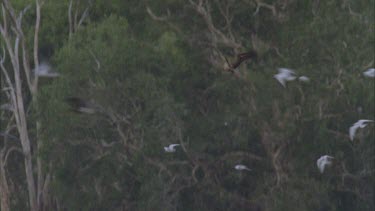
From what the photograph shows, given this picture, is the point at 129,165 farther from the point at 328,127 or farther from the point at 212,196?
the point at 328,127

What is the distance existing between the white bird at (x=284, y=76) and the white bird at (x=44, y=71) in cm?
932

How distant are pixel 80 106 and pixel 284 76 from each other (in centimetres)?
531

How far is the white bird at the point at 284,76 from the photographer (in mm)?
21188

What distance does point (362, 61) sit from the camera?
23250mm

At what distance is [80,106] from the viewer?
79.3 ft

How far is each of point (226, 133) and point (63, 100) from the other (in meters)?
3.76

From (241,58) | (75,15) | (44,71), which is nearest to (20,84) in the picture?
(44,71)

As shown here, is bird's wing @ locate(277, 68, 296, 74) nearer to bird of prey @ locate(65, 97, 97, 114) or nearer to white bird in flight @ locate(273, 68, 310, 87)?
white bird in flight @ locate(273, 68, 310, 87)

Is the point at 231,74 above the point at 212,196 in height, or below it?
above

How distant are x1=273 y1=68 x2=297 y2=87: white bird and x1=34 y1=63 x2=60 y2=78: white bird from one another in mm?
9322

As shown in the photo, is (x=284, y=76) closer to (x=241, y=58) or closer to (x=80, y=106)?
(x=241, y=58)

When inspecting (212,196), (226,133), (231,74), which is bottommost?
(212,196)

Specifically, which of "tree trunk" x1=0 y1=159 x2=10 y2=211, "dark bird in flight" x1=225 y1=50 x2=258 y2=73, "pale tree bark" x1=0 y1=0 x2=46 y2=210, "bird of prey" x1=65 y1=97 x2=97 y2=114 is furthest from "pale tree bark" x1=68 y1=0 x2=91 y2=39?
"dark bird in flight" x1=225 y1=50 x2=258 y2=73

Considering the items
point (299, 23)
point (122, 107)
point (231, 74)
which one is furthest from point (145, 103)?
point (299, 23)
